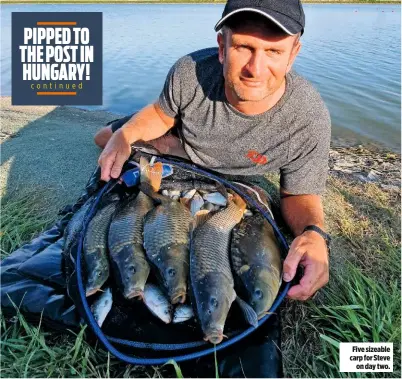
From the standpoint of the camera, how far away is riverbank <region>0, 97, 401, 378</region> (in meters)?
2.29

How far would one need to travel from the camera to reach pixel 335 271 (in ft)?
10.00

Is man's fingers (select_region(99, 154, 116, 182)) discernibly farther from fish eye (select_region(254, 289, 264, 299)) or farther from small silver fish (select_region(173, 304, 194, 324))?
fish eye (select_region(254, 289, 264, 299))

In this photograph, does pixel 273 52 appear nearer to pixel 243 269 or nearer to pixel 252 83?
pixel 252 83

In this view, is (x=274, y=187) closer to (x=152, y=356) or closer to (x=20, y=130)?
(x=152, y=356)

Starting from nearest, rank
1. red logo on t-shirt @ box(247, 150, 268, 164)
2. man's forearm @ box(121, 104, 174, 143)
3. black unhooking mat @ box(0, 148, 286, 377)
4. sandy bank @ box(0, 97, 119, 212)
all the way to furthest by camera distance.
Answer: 1. black unhooking mat @ box(0, 148, 286, 377)
2. red logo on t-shirt @ box(247, 150, 268, 164)
3. man's forearm @ box(121, 104, 174, 143)
4. sandy bank @ box(0, 97, 119, 212)

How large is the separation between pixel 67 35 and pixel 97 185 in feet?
15.0

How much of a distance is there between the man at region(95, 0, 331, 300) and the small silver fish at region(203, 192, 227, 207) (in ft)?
1.26

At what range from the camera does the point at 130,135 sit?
10.8 ft

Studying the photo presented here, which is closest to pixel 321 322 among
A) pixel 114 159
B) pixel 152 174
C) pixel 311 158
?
pixel 311 158

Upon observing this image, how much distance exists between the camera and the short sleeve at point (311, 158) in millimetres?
2920

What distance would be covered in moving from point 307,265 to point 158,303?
0.85 meters

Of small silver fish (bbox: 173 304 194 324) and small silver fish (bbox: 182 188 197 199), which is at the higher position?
small silver fish (bbox: 182 188 197 199)

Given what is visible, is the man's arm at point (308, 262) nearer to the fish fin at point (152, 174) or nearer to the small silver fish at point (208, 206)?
the small silver fish at point (208, 206)

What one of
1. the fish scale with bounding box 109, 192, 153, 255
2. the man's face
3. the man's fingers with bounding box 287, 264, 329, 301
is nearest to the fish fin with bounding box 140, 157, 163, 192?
the fish scale with bounding box 109, 192, 153, 255
